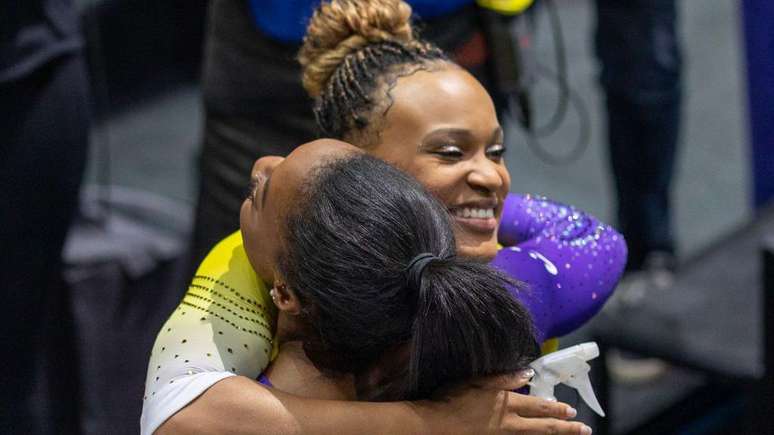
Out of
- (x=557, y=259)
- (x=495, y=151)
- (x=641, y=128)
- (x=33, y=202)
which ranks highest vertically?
(x=495, y=151)

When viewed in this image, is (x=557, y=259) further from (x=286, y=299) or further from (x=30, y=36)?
(x=30, y=36)

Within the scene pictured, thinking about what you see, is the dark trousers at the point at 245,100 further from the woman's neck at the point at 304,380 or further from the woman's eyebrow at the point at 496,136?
the woman's neck at the point at 304,380

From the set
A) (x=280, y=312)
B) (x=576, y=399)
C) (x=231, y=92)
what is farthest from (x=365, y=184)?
(x=231, y=92)

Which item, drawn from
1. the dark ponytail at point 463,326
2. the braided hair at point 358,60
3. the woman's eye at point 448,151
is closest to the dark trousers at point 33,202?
the braided hair at point 358,60

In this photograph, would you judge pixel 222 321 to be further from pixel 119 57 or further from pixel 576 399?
pixel 119 57

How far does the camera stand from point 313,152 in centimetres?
122

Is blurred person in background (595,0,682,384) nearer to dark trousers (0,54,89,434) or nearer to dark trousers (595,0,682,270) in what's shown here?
dark trousers (595,0,682,270)

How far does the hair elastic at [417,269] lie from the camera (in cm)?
113

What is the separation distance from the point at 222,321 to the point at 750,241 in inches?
56.8

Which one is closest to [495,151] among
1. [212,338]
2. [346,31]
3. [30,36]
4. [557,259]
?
[557,259]

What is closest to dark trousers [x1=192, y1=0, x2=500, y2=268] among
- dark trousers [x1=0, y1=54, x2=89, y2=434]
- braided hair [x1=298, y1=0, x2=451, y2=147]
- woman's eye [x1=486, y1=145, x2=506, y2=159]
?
dark trousers [x1=0, y1=54, x2=89, y2=434]

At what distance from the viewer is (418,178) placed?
4.46 ft

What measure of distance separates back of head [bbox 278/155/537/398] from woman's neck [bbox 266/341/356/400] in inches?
2.1

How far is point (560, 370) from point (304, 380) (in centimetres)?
24
